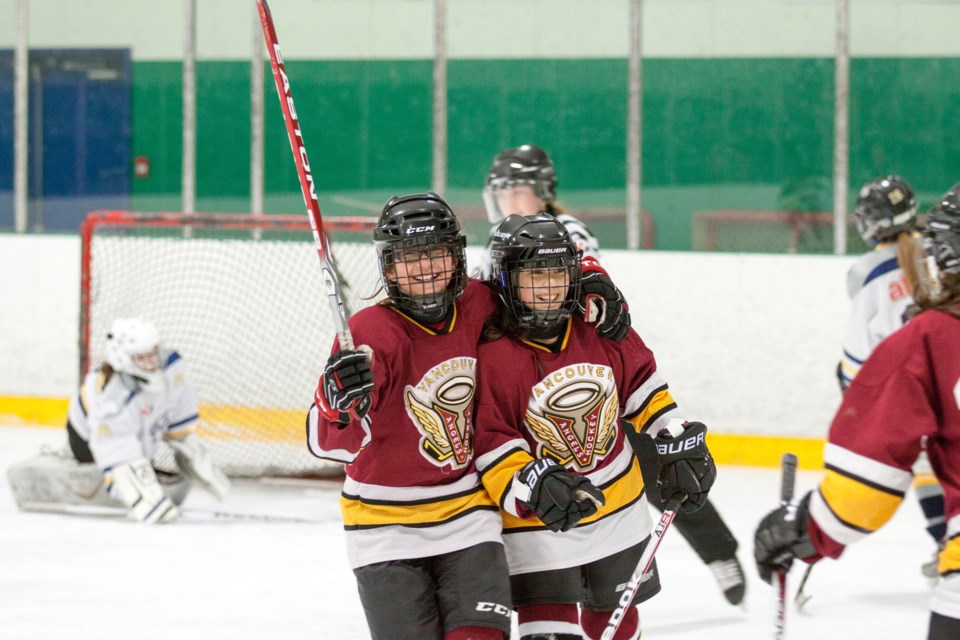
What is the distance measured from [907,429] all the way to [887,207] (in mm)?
2135

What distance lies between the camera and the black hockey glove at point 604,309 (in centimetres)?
224

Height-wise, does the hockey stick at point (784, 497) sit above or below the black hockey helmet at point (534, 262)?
below

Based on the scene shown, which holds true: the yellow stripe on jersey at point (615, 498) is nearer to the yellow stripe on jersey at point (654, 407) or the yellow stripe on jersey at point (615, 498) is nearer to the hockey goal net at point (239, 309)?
the yellow stripe on jersey at point (654, 407)

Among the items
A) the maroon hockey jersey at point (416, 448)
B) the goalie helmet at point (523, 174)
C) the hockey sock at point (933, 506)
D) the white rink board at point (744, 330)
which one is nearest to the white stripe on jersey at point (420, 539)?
the maroon hockey jersey at point (416, 448)

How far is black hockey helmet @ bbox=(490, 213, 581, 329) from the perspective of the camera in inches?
84.6

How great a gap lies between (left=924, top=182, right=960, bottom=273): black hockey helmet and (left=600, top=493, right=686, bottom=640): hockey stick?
2.27ft

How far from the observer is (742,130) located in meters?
5.86

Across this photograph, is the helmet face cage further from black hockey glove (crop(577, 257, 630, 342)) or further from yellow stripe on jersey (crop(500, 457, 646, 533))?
yellow stripe on jersey (crop(500, 457, 646, 533))

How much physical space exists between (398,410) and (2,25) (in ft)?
16.4

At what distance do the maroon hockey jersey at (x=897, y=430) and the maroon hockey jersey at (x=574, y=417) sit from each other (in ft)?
1.88

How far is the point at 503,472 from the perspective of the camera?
2127 mm

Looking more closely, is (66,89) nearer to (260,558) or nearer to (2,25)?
(2,25)


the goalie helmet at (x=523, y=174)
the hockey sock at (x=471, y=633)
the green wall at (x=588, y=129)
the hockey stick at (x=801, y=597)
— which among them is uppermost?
the green wall at (x=588, y=129)

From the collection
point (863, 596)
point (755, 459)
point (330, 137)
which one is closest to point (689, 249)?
point (755, 459)
